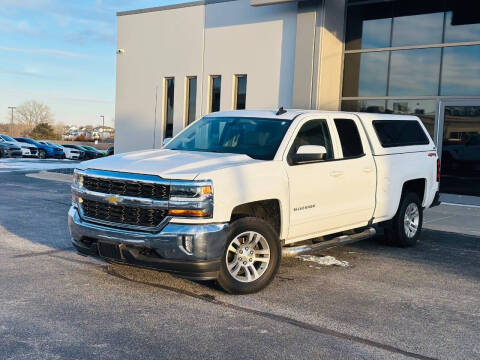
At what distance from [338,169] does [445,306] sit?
210 centimetres

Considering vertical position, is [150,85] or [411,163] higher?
[150,85]

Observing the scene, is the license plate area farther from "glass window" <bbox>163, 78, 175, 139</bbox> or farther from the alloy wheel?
"glass window" <bbox>163, 78, 175, 139</bbox>

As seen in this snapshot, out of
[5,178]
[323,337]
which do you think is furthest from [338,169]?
[5,178]

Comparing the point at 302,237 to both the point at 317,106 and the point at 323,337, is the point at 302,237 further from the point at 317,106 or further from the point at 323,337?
the point at 317,106

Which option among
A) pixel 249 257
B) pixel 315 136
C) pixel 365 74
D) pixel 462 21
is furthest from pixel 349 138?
pixel 365 74

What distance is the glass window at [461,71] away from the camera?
46.6 feet

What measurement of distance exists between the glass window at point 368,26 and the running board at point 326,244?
952 centimetres

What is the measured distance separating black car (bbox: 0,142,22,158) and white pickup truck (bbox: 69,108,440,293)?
27058 millimetres

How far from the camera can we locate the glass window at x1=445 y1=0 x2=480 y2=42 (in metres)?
14.2

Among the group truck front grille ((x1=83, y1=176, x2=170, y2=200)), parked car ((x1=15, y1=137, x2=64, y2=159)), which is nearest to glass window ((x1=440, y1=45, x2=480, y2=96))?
truck front grille ((x1=83, y1=176, x2=170, y2=200))

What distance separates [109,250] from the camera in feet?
18.2

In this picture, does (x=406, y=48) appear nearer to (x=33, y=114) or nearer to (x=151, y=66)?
(x=151, y=66)

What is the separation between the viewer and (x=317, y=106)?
52.3 feet

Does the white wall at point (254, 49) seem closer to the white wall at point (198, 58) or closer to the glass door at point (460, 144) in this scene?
the white wall at point (198, 58)
